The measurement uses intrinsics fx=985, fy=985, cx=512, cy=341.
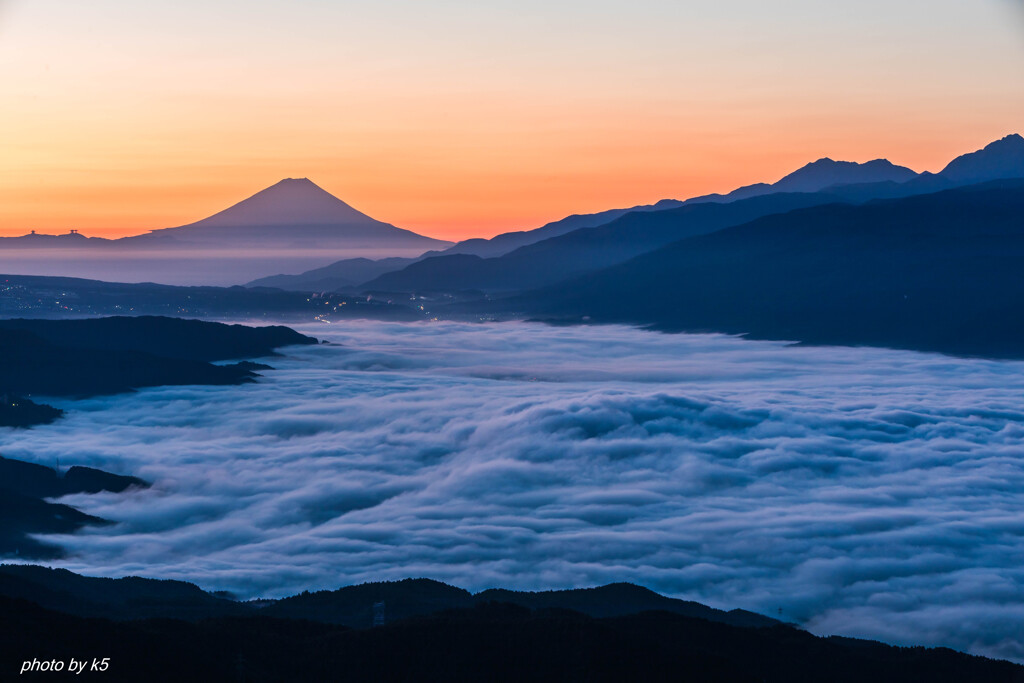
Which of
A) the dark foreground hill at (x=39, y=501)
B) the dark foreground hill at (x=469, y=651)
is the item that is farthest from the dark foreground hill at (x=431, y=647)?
the dark foreground hill at (x=39, y=501)

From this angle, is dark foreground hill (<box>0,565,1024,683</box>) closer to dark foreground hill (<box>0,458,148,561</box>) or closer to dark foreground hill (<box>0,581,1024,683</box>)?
dark foreground hill (<box>0,581,1024,683</box>)

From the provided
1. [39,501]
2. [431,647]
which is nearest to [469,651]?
[431,647]

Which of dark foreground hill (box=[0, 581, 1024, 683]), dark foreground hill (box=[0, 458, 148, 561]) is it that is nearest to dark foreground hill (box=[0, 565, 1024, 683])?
dark foreground hill (box=[0, 581, 1024, 683])

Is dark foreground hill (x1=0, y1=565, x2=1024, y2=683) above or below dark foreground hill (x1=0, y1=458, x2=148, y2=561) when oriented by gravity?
above

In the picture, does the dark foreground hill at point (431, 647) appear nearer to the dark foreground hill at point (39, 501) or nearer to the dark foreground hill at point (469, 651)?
the dark foreground hill at point (469, 651)

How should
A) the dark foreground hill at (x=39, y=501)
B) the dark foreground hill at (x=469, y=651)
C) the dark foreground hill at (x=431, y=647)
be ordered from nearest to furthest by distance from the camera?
the dark foreground hill at (x=469, y=651) < the dark foreground hill at (x=431, y=647) < the dark foreground hill at (x=39, y=501)

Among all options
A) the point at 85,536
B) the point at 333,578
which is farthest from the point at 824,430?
A: the point at 85,536

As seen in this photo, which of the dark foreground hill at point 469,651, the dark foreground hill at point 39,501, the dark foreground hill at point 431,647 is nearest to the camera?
the dark foreground hill at point 469,651

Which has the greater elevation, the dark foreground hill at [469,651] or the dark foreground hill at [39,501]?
the dark foreground hill at [469,651]
